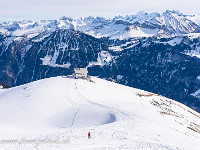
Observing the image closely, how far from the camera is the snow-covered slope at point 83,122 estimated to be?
34.8 m

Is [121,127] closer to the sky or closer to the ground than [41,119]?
closer to the sky

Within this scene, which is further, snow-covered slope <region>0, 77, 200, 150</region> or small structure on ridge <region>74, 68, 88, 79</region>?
small structure on ridge <region>74, 68, 88, 79</region>

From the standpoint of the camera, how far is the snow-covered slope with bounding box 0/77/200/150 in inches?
1368

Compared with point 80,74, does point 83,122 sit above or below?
above

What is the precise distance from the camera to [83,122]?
52.6 metres

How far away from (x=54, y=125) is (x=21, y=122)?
857cm

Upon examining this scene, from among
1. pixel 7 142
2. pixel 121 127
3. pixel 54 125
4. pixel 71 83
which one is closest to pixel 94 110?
pixel 54 125

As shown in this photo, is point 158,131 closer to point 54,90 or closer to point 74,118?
point 74,118

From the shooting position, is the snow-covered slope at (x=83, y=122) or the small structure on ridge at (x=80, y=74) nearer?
the snow-covered slope at (x=83, y=122)

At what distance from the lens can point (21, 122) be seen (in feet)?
174

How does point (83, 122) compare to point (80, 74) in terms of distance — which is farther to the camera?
point (80, 74)

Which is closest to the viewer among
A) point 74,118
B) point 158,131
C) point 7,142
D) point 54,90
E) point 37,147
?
point 37,147

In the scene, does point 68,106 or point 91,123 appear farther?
point 68,106

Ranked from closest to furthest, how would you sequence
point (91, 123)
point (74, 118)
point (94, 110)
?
point (91, 123)
point (74, 118)
point (94, 110)
